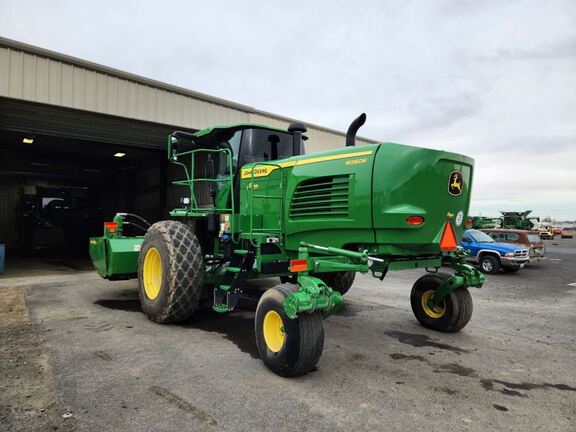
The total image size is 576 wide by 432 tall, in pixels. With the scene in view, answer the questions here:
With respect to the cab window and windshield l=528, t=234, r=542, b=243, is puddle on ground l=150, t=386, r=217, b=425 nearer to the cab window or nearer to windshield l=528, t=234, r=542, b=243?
the cab window

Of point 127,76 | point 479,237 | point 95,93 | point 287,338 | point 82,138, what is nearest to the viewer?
point 287,338

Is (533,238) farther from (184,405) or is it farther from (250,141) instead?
(184,405)

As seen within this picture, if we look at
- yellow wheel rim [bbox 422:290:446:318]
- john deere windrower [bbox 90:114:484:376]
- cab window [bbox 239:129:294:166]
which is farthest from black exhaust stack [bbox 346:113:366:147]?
yellow wheel rim [bbox 422:290:446:318]

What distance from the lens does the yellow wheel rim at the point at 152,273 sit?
5.71m

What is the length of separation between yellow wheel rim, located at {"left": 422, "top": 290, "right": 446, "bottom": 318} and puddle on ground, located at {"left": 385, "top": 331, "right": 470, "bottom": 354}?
0.46 metres

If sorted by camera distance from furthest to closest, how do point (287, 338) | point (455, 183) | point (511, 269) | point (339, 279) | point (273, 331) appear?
point (511, 269)
point (339, 279)
point (455, 183)
point (273, 331)
point (287, 338)

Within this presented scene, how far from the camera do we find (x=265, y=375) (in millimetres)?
3781

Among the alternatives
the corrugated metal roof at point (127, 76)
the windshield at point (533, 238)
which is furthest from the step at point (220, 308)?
the windshield at point (533, 238)

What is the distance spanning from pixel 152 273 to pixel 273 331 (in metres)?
2.55

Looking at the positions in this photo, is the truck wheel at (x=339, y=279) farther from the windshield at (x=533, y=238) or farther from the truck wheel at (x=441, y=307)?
the windshield at (x=533, y=238)

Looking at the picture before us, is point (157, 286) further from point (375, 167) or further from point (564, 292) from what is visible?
point (564, 292)

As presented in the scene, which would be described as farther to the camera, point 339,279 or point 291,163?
point 339,279

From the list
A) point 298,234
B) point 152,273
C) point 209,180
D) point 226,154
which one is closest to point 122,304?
point 152,273

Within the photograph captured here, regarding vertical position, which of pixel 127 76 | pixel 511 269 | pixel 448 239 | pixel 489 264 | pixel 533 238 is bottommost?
pixel 511 269
